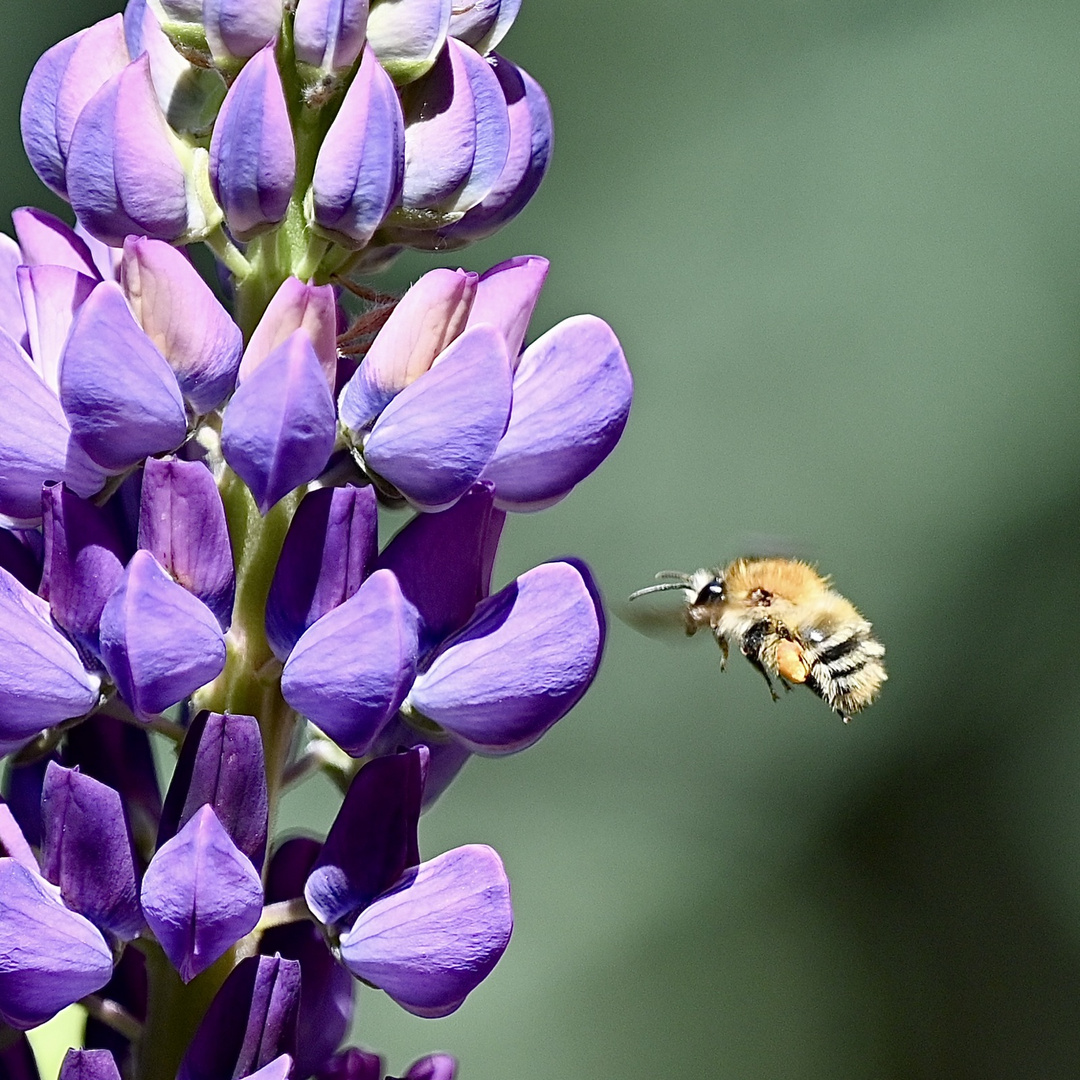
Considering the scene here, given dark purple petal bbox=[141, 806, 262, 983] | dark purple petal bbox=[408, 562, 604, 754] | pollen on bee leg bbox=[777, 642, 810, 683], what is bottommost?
pollen on bee leg bbox=[777, 642, 810, 683]

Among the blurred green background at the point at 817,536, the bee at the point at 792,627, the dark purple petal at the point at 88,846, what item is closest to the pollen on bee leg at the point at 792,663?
the bee at the point at 792,627

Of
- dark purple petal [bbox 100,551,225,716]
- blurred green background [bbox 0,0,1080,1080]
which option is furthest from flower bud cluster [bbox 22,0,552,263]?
blurred green background [bbox 0,0,1080,1080]

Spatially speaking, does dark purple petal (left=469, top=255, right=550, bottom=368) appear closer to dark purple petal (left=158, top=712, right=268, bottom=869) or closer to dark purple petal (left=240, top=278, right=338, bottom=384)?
dark purple petal (left=240, top=278, right=338, bottom=384)

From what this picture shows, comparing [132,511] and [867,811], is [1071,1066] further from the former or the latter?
[132,511]

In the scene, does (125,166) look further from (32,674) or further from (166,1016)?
(166,1016)

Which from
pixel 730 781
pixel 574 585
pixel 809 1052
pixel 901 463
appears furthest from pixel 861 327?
pixel 574 585

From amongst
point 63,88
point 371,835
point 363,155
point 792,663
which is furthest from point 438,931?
point 792,663
